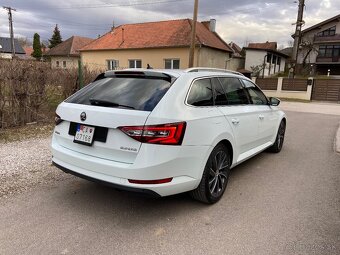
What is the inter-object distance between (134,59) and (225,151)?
26636mm

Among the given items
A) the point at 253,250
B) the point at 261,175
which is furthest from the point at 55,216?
the point at 261,175

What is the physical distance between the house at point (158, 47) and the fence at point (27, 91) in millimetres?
17374

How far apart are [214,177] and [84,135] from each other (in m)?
1.67

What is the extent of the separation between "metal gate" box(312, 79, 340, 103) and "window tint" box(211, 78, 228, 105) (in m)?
23.1

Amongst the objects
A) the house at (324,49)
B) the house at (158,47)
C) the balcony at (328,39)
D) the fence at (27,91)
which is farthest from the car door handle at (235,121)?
the balcony at (328,39)

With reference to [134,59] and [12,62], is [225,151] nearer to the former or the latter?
[12,62]

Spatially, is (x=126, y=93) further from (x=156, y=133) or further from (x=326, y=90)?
(x=326, y=90)

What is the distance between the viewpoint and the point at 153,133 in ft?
9.72

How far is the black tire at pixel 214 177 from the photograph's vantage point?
3.60 meters

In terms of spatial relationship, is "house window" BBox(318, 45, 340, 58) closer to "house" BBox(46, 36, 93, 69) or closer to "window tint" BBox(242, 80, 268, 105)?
"house" BBox(46, 36, 93, 69)

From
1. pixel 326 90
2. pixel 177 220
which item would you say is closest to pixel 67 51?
pixel 326 90

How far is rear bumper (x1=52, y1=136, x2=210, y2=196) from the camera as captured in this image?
296 cm

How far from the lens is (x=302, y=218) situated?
352 centimetres

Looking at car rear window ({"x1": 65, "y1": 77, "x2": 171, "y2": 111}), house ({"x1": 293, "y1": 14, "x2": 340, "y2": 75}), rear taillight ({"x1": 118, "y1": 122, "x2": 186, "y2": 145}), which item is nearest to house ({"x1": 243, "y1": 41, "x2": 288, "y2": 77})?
house ({"x1": 293, "y1": 14, "x2": 340, "y2": 75})
